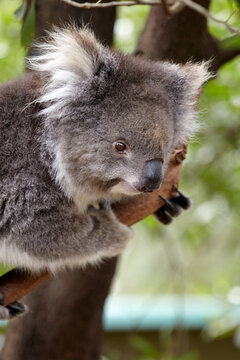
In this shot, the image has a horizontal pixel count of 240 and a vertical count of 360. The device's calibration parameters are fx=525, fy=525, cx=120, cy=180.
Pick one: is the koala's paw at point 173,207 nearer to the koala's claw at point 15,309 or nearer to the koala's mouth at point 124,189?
the koala's mouth at point 124,189

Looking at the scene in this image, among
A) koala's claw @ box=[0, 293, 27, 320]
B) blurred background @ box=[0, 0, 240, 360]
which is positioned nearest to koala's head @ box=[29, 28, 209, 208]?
blurred background @ box=[0, 0, 240, 360]

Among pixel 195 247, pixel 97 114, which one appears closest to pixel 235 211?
pixel 195 247

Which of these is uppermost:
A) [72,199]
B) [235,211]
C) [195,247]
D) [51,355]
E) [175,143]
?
[175,143]

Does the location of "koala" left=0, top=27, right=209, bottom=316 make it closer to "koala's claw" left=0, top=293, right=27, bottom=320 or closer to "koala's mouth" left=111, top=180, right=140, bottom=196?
"koala's mouth" left=111, top=180, right=140, bottom=196

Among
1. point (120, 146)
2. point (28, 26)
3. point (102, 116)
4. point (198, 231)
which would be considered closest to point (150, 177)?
point (120, 146)

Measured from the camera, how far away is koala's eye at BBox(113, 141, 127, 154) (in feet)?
8.33

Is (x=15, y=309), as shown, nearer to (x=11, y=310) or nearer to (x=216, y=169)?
(x=11, y=310)

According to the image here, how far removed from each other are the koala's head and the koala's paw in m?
0.51

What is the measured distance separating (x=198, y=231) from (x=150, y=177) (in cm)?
311

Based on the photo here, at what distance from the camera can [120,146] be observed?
2.54 m

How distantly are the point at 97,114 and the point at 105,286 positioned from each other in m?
1.71

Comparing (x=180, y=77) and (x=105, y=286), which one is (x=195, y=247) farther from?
(x=180, y=77)

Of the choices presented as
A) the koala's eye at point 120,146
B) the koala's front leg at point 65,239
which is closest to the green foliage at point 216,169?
the koala's front leg at point 65,239

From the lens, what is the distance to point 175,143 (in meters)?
2.86
